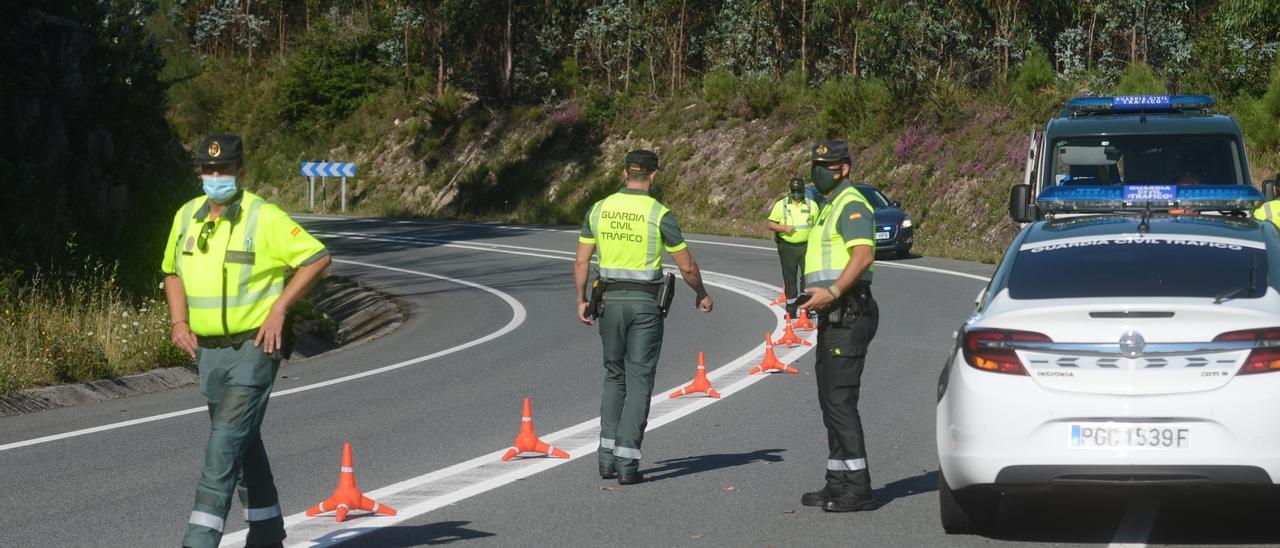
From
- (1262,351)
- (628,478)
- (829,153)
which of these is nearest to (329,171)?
(628,478)

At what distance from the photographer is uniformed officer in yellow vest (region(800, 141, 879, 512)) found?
799 cm

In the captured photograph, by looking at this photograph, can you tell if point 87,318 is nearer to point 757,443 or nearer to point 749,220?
point 757,443

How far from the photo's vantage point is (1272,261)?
7.57 metres

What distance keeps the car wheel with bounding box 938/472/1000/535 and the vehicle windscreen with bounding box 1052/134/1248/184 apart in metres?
7.43

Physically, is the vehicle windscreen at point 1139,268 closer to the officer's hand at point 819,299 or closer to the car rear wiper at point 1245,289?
the car rear wiper at point 1245,289

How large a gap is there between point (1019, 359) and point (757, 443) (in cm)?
338

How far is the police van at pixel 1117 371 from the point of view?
6.75 meters

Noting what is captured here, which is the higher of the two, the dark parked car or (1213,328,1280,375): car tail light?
(1213,328,1280,375): car tail light

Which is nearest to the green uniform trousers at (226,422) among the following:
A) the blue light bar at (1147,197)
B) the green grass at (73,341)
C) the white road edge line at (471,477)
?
the white road edge line at (471,477)

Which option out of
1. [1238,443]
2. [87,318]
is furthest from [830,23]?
[1238,443]

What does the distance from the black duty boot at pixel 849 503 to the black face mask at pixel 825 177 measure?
154 centimetres

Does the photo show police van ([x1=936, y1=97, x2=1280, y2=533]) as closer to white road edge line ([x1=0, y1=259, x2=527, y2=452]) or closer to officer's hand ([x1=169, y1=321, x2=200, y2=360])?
officer's hand ([x1=169, y1=321, x2=200, y2=360])

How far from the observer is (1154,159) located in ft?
47.6

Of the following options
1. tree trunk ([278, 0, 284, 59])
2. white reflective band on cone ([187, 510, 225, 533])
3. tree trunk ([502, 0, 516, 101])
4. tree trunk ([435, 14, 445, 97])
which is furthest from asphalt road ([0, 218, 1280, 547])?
tree trunk ([278, 0, 284, 59])
